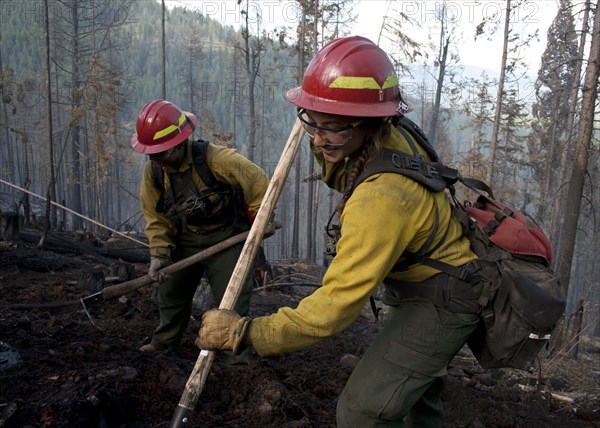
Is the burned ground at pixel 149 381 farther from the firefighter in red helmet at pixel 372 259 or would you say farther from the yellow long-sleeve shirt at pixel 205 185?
the firefighter in red helmet at pixel 372 259

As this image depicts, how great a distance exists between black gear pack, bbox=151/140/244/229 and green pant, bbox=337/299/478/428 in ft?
7.89

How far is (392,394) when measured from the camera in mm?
2322

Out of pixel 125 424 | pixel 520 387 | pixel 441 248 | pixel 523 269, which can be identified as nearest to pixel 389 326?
pixel 441 248

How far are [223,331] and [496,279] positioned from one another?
4.41 ft

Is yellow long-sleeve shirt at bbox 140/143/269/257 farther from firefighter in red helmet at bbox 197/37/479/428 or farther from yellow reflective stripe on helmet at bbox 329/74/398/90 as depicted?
yellow reflective stripe on helmet at bbox 329/74/398/90

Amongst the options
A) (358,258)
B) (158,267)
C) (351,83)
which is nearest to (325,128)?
(351,83)

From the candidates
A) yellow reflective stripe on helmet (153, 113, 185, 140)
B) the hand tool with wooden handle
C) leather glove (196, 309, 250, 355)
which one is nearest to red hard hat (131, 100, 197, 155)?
yellow reflective stripe on helmet (153, 113, 185, 140)

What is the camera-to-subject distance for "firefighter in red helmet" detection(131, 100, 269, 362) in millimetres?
4215

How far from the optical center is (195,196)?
435 cm

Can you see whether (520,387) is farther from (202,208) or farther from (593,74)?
(593,74)

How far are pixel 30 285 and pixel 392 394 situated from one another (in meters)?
5.89

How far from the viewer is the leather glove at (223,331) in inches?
87.5

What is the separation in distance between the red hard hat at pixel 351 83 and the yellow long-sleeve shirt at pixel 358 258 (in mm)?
356

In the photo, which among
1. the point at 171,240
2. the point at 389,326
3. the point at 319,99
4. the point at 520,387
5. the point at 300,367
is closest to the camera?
the point at 319,99
